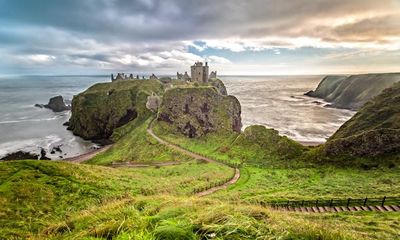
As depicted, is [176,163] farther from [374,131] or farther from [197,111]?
[374,131]

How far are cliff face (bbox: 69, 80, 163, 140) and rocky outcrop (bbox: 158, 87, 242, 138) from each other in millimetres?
18161

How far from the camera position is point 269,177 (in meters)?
32.8

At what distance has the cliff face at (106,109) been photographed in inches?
3679

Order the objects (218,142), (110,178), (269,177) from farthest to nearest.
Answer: (218,142)
(269,177)
(110,178)

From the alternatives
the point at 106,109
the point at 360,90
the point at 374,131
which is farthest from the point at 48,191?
the point at 360,90

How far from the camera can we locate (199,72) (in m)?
108

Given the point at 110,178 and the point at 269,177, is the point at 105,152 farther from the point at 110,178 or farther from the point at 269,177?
the point at 269,177

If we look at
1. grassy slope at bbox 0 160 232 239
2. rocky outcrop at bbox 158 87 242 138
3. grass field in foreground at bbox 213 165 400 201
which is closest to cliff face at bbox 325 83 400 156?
grass field in foreground at bbox 213 165 400 201

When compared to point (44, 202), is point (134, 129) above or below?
below

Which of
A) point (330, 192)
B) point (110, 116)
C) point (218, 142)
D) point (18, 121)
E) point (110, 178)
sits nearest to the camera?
point (330, 192)

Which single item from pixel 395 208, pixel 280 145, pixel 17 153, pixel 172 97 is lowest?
pixel 17 153

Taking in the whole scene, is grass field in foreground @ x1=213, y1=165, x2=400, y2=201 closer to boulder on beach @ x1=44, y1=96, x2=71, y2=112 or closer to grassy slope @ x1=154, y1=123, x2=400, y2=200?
grassy slope @ x1=154, y1=123, x2=400, y2=200

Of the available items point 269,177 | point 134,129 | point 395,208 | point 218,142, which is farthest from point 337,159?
point 134,129

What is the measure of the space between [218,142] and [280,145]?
1777cm
